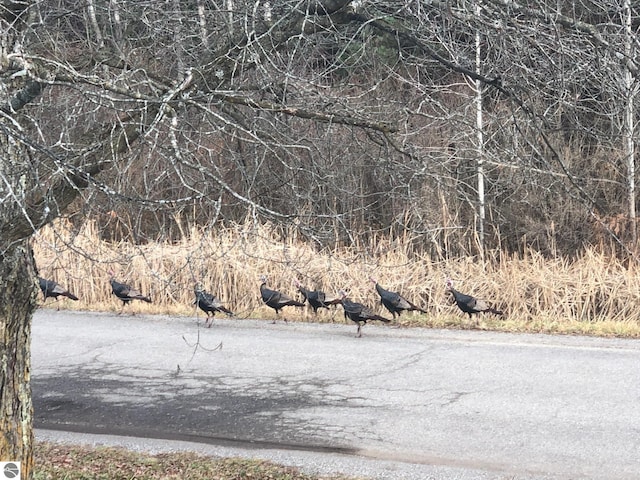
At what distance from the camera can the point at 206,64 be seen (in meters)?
4.70

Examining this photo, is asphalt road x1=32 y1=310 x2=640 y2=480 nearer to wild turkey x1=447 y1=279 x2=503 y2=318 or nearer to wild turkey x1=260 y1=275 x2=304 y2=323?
wild turkey x1=260 y1=275 x2=304 y2=323

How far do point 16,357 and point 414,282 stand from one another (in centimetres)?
810

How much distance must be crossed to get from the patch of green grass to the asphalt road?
337 mm

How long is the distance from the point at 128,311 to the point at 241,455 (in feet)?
22.3

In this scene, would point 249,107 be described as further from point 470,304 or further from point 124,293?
point 124,293

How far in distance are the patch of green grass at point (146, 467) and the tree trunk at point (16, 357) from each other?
0.85 m

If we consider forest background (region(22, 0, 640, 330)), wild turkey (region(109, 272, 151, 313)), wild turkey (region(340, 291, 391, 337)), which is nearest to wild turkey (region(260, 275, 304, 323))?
forest background (region(22, 0, 640, 330))

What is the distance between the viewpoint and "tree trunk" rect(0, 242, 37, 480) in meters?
4.63

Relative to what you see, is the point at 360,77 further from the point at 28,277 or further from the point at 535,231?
the point at 28,277

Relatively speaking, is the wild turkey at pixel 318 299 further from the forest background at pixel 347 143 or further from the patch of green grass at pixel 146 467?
the patch of green grass at pixel 146 467

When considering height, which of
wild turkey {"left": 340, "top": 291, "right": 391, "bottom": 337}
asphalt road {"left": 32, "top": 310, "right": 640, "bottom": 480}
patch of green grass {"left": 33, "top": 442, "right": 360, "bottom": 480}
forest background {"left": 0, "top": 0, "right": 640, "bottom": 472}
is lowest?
patch of green grass {"left": 33, "top": 442, "right": 360, "bottom": 480}

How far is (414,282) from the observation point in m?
12.2

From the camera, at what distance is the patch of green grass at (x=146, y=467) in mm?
5566

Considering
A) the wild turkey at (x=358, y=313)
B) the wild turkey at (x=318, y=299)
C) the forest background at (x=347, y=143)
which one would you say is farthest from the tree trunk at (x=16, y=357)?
the wild turkey at (x=318, y=299)
